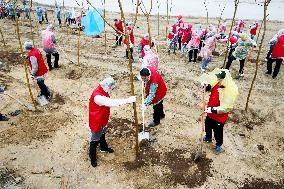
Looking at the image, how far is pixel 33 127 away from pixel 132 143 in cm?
244

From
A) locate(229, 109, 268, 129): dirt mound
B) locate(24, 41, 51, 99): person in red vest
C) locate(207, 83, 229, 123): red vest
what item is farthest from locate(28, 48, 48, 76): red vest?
locate(229, 109, 268, 129): dirt mound

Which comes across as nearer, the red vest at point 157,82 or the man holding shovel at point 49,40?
the red vest at point 157,82

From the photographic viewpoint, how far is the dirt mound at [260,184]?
526cm

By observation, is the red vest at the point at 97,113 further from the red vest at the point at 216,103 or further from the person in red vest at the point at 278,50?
the person in red vest at the point at 278,50

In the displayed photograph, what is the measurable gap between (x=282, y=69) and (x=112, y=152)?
26.1ft

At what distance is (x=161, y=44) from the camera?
563 inches

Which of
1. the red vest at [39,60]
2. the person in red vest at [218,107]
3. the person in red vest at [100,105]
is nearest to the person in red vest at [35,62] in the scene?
the red vest at [39,60]

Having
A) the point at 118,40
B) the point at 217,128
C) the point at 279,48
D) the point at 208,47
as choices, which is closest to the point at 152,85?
the point at 217,128

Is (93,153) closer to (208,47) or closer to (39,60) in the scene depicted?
(39,60)

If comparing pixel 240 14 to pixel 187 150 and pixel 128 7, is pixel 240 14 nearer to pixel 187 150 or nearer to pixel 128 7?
pixel 128 7

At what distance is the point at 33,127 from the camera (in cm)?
688

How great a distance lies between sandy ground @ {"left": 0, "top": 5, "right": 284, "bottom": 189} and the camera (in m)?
5.41

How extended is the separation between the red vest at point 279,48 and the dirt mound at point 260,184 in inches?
214

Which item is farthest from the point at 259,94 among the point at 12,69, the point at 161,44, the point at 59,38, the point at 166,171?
the point at 59,38
